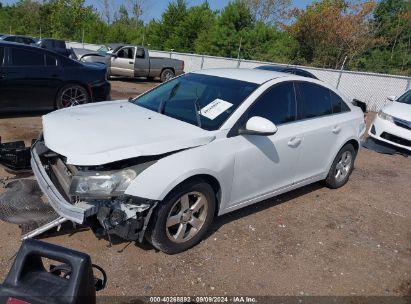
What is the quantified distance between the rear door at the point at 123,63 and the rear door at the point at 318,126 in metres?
13.8

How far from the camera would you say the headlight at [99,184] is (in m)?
3.15

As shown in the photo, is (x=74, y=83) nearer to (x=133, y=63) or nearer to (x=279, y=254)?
(x=279, y=254)

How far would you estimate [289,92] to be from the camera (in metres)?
4.62

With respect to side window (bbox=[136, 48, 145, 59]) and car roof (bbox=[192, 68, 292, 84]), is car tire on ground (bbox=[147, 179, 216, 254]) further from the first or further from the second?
side window (bbox=[136, 48, 145, 59])

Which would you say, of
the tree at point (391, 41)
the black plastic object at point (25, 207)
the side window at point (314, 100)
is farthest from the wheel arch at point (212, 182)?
the tree at point (391, 41)

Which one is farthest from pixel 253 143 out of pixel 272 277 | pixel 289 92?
pixel 272 277

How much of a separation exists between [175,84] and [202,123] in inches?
45.3

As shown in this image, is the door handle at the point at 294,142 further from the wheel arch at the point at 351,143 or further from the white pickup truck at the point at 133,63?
the white pickup truck at the point at 133,63

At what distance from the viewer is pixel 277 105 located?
4.44 metres

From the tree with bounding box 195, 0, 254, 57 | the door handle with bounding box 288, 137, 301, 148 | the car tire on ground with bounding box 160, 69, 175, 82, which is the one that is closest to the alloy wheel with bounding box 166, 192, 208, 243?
the door handle with bounding box 288, 137, 301, 148

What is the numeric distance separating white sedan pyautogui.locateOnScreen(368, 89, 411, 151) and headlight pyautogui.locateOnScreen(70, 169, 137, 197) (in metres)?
7.07

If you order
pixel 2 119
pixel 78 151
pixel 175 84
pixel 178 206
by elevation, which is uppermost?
pixel 175 84

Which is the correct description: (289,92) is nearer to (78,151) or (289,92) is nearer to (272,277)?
(272,277)

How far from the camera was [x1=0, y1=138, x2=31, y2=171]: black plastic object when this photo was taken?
4.66m
